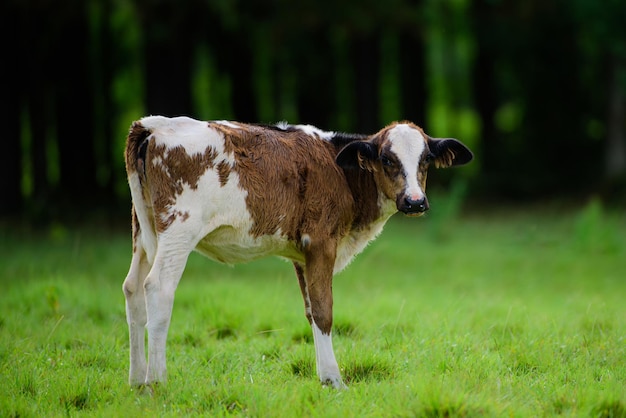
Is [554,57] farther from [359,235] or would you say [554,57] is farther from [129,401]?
[129,401]

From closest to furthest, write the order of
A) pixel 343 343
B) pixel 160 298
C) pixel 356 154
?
pixel 160 298
pixel 356 154
pixel 343 343

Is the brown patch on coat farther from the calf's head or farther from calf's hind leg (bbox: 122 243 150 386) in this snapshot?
calf's hind leg (bbox: 122 243 150 386)

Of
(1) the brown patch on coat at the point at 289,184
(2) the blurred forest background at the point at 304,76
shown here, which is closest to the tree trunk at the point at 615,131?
(2) the blurred forest background at the point at 304,76

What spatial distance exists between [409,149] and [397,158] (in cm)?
12

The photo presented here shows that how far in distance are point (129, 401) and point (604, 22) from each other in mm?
17203

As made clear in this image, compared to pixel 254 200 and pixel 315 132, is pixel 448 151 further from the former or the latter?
pixel 254 200

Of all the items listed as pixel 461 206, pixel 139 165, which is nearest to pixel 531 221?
pixel 461 206

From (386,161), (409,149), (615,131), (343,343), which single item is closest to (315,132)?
(386,161)

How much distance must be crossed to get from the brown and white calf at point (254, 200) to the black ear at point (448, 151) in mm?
Result: 19

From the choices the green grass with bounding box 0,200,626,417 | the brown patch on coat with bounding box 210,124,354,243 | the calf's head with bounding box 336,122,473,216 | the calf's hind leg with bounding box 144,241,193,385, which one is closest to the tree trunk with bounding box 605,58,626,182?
the green grass with bounding box 0,200,626,417

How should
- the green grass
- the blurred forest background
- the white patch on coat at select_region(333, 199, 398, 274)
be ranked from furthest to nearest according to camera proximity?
the blurred forest background → the white patch on coat at select_region(333, 199, 398, 274) → the green grass

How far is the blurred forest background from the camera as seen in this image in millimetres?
18484

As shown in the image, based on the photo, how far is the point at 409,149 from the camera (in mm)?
6266

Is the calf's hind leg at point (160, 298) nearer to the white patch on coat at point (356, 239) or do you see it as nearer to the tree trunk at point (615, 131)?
the white patch on coat at point (356, 239)
